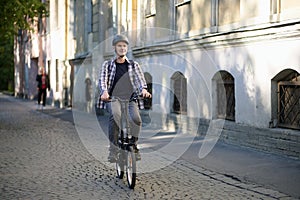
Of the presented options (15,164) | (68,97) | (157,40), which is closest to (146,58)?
(157,40)

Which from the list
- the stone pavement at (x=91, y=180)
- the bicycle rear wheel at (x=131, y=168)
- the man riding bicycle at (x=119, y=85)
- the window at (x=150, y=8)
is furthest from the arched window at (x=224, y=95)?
the bicycle rear wheel at (x=131, y=168)

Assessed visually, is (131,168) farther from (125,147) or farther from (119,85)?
(119,85)

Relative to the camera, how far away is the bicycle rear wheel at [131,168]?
6.51m

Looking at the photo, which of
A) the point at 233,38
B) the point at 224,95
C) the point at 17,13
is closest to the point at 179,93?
the point at 224,95

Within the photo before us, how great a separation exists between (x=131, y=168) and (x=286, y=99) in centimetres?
410

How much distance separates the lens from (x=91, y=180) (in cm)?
714

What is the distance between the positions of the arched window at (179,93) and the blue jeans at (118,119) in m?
6.75

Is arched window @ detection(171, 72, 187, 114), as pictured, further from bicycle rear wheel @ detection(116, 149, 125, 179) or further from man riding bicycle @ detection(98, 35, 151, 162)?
man riding bicycle @ detection(98, 35, 151, 162)

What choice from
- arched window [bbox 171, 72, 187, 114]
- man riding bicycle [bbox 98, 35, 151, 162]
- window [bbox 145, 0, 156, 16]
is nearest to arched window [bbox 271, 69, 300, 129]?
man riding bicycle [bbox 98, 35, 151, 162]

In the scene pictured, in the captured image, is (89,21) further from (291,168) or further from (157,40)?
(291,168)

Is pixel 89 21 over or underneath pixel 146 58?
over

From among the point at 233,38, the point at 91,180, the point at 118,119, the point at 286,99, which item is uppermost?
the point at 233,38

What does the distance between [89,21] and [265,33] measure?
1455cm

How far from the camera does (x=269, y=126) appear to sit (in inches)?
376
